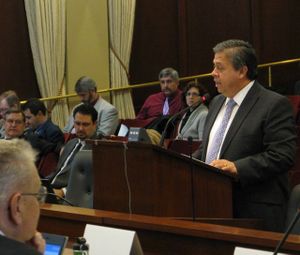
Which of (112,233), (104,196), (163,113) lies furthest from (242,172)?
(163,113)

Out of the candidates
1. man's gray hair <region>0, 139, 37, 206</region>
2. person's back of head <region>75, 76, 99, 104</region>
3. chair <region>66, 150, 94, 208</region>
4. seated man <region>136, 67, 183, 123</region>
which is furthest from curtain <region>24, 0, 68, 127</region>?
man's gray hair <region>0, 139, 37, 206</region>

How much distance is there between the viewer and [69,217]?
3.52 metres

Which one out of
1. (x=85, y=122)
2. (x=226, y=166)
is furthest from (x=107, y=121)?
(x=226, y=166)

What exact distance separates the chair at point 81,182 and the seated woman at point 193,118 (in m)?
1.97

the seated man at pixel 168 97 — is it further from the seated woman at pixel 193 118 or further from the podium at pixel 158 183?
the podium at pixel 158 183

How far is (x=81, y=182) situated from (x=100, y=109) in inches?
108

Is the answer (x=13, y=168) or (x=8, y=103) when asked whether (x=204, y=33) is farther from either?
(x=13, y=168)

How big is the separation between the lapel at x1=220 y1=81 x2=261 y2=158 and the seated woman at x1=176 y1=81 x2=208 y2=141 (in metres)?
3.03

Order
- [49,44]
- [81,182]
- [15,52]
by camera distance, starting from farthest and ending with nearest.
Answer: [49,44] → [15,52] → [81,182]

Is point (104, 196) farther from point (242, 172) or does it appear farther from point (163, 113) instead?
point (163, 113)

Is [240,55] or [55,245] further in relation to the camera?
[240,55]

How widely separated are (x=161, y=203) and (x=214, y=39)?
23.5ft

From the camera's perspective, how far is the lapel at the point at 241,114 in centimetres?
377

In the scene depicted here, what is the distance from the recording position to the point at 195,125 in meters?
7.10
